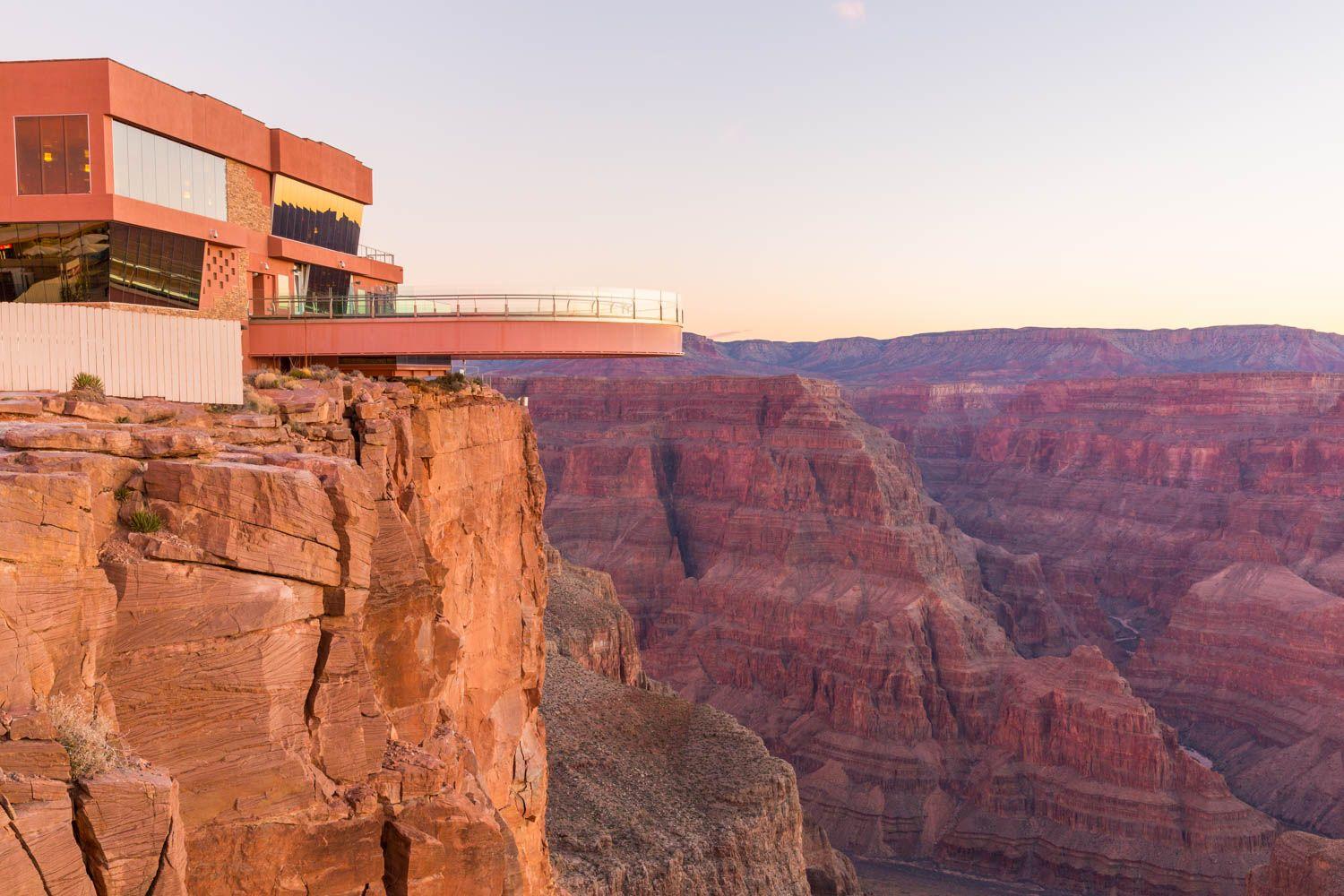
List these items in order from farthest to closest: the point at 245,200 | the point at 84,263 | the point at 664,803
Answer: the point at 664,803 → the point at 245,200 → the point at 84,263

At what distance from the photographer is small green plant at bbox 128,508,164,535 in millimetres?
10773

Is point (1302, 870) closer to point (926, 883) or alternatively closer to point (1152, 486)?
point (926, 883)

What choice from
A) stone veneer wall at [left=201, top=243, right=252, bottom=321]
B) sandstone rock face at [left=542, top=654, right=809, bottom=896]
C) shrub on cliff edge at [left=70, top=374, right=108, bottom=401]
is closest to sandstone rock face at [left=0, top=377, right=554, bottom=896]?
shrub on cliff edge at [left=70, top=374, right=108, bottom=401]

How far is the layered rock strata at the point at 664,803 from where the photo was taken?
41281 millimetres

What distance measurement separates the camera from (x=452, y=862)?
40.0ft

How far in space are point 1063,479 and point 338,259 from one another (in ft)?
448

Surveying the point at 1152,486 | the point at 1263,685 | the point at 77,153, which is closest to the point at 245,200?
the point at 77,153

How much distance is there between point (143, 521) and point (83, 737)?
2.32 metres

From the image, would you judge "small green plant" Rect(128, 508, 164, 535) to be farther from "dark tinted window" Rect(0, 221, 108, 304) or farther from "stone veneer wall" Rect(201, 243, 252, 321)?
"stone veneer wall" Rect(201, 243, 252, 321)

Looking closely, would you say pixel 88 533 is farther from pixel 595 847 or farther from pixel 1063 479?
pixel 1063 479

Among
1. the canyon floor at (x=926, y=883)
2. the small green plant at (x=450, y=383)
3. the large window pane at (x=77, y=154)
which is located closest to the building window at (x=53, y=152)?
the large window pane at (x=77, y=154)

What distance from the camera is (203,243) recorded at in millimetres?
30266

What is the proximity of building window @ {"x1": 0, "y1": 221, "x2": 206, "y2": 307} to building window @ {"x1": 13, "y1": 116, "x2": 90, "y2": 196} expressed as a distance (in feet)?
3.15

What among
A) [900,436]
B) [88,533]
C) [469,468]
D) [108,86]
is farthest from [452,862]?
[900,436]
